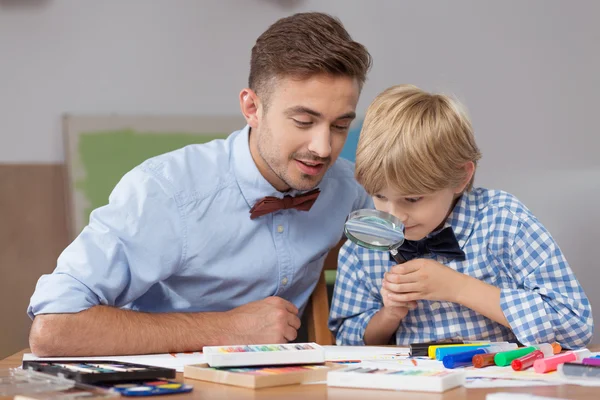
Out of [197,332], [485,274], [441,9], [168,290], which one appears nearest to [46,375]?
[197,332]

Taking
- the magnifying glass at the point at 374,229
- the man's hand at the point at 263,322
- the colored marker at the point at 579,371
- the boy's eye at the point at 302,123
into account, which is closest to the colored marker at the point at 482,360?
the colored marker at the point at 579,371

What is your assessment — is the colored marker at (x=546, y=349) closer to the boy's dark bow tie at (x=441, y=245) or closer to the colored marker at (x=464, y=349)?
the colored marker at (x=464, y=349)

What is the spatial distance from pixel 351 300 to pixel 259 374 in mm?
920

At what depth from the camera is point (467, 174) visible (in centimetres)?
179

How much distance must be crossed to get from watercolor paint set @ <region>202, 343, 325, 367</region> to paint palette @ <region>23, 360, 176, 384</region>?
7 centimetres

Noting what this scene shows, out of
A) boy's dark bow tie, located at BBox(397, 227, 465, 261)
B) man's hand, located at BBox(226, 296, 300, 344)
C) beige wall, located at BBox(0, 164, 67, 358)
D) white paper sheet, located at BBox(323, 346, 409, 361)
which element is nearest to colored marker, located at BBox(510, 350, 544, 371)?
white paper sheet, located at BBox(323, 346, 409, 361)

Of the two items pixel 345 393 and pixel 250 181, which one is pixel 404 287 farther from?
pixel 345 393

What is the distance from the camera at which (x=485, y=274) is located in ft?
6.02

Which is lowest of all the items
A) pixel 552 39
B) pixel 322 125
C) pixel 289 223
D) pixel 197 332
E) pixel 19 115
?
pixel 197 332

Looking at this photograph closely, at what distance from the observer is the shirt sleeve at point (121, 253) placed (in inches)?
67.0

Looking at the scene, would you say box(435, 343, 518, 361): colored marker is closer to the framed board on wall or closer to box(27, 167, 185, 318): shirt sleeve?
box(27, 167, 185, 318): shirt sleeve

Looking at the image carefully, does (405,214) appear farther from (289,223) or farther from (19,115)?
(19,115)

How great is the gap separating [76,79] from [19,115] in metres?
0.24

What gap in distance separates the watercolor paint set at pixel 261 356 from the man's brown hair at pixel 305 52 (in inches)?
33.1
